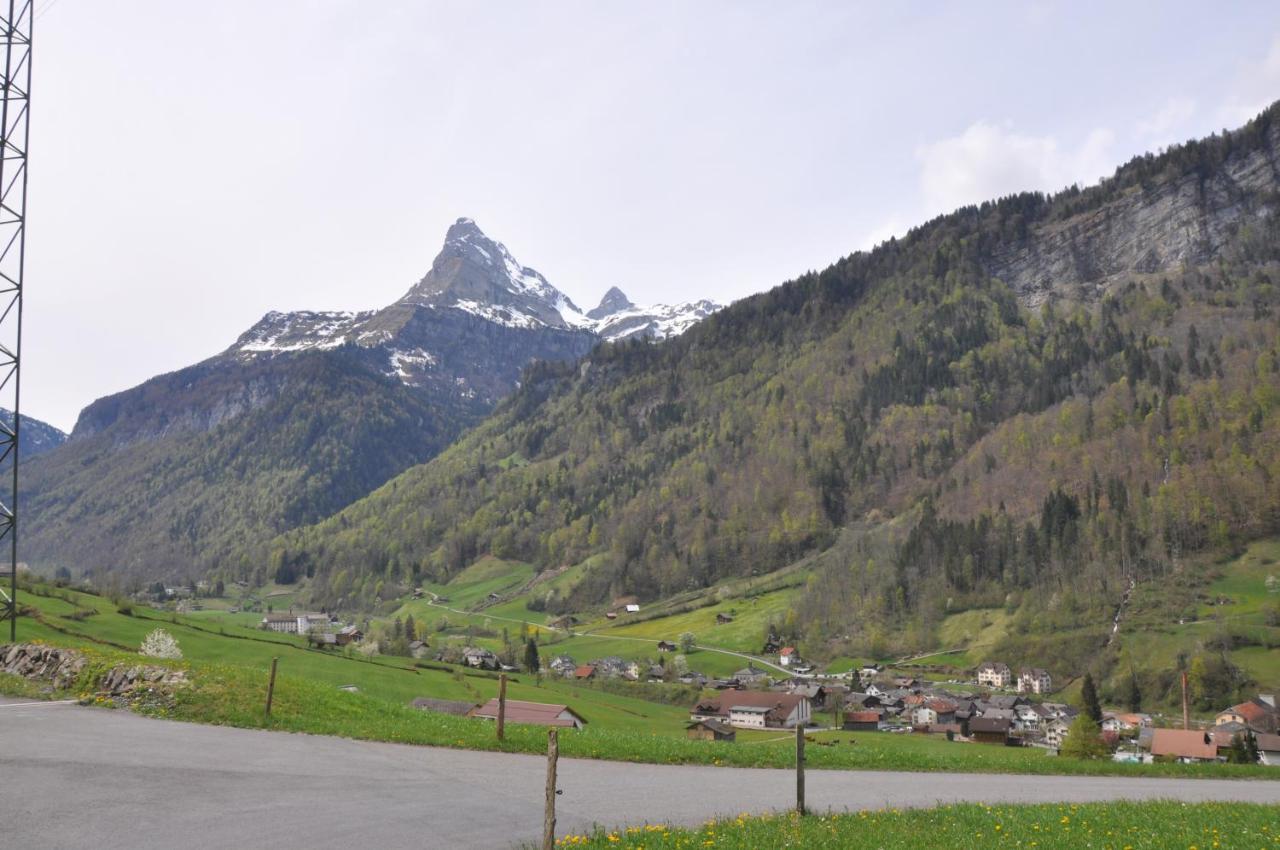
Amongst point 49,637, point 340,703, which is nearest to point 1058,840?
point 340,703

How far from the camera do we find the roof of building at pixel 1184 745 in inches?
2317

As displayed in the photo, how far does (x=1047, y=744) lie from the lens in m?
105

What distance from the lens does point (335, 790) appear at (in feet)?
59.9

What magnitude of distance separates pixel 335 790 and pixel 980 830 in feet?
45.7

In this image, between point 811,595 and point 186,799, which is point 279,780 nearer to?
point 186,799

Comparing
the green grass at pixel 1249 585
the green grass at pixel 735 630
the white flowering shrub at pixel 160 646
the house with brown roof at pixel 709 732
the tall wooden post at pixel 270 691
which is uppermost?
the green grass at pixel 1249 585

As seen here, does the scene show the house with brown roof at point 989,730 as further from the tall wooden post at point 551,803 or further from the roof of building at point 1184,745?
the tall wooden post at point 551,803

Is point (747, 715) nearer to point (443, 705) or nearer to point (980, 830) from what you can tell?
point (443, 705)

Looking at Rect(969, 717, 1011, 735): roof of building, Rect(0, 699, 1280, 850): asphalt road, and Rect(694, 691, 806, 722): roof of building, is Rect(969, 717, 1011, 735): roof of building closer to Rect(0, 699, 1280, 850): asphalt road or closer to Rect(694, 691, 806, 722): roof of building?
Rect(694, 691, 806, 722): roof of building

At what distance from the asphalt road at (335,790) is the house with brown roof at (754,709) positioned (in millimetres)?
77925

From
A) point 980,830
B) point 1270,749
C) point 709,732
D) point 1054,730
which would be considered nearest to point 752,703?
point 709,732

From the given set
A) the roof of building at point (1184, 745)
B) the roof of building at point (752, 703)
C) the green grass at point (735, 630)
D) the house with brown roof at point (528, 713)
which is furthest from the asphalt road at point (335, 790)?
the green grass at point (735, 630)

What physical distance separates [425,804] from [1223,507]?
205719 millimetres

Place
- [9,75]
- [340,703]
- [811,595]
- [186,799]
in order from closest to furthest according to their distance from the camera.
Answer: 1. [186,799]
2. [340,703]
3. [9,75]
4. [811,595]
